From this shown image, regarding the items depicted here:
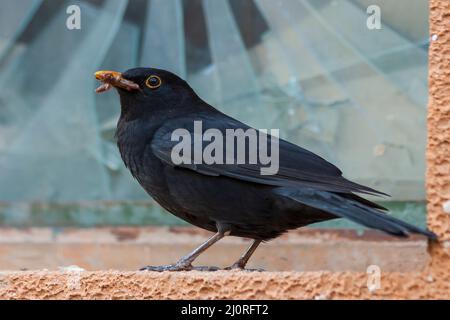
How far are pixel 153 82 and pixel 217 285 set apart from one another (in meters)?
1.40

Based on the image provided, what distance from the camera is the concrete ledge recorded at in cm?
297

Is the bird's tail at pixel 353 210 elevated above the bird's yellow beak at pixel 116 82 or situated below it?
below

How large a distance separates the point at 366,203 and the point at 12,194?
11.6ft

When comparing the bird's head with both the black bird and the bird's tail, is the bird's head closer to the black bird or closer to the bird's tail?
the black bird

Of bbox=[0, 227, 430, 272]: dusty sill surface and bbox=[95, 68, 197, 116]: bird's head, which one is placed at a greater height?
bbox=[95, 68, 197, 116]: bird's head

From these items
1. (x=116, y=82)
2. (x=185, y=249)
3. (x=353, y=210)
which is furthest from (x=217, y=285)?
(x=185, y=249)

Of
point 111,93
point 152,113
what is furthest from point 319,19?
point 152,113

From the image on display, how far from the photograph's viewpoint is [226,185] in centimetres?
378

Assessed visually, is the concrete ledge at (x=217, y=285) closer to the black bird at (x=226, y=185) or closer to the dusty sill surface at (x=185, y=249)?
the black bird at (x=226, y=185)

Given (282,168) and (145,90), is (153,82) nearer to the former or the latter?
(145,90)

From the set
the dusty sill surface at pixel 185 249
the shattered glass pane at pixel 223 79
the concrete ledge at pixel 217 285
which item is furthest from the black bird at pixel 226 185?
the shattered glass pane at pixel 223 79

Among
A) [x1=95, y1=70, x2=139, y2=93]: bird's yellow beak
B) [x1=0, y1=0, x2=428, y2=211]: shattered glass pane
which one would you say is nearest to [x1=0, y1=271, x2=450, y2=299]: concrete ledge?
[x1=95, y1=70, x2=139, y2=93]: bird's yellow beak

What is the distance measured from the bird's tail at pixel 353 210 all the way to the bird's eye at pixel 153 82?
906mm

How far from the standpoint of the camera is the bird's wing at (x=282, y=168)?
3564 mm
